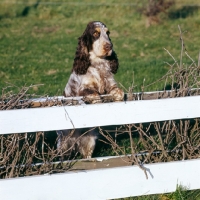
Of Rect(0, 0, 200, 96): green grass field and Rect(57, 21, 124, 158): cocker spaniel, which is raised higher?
Rect(57, 21, 124, 158): cocker spaniel

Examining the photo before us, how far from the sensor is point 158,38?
45.5ft

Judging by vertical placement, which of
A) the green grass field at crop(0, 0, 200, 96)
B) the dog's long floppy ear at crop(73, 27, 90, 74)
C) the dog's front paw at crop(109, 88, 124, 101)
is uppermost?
the dog's long floppy ear at crop(73, 27, 90, 74)

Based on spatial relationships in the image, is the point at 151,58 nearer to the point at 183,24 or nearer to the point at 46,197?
the point at 183,24

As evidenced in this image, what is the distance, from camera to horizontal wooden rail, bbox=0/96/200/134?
396cm

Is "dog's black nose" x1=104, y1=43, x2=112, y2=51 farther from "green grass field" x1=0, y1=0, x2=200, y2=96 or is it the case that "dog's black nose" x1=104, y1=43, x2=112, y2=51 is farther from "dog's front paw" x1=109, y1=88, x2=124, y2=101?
"green grass field" x1=0, y1=0, x2=200, y2=96

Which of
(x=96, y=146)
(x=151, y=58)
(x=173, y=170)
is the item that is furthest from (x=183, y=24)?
(x=173, y=170)

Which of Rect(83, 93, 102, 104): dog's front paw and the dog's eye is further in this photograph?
the dog's eye

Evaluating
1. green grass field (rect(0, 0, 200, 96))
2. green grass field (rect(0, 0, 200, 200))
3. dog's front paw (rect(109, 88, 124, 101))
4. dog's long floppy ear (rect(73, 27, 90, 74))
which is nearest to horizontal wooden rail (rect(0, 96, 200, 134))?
dog's front paw (rect(109, 88, 124, 101))

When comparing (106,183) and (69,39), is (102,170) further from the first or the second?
(69,39)

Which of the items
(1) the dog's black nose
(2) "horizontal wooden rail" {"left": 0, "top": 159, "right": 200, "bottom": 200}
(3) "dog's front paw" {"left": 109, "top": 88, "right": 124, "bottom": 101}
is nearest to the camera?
(2) "horizontal wooden rail" {"left": 0, "top": 159, "right": 200, "bottom": 200}

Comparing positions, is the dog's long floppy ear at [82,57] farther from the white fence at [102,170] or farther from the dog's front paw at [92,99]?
the white fence at [102,170]

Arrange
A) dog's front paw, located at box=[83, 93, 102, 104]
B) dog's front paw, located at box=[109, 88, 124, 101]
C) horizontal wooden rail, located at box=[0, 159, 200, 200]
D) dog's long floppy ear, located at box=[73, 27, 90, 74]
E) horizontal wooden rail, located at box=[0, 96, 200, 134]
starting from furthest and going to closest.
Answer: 1. dog's long floppy ear, located at box=[73, 27, 90, 74]
2. dog's front paw, located at box=[109, 88, 124, 101]
3. dog's front paw, located at box=[83, 93, 102, 104]
4. horizontal wooden rail, located at box=[0, 159, 200, 200]
5. horizontal wooden rail, located at box=[0, 96, 200, 134]

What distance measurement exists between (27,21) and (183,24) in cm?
497

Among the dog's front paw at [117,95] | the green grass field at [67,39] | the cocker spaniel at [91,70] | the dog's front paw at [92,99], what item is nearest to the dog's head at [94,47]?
the cocker spaniel at [91,70]
